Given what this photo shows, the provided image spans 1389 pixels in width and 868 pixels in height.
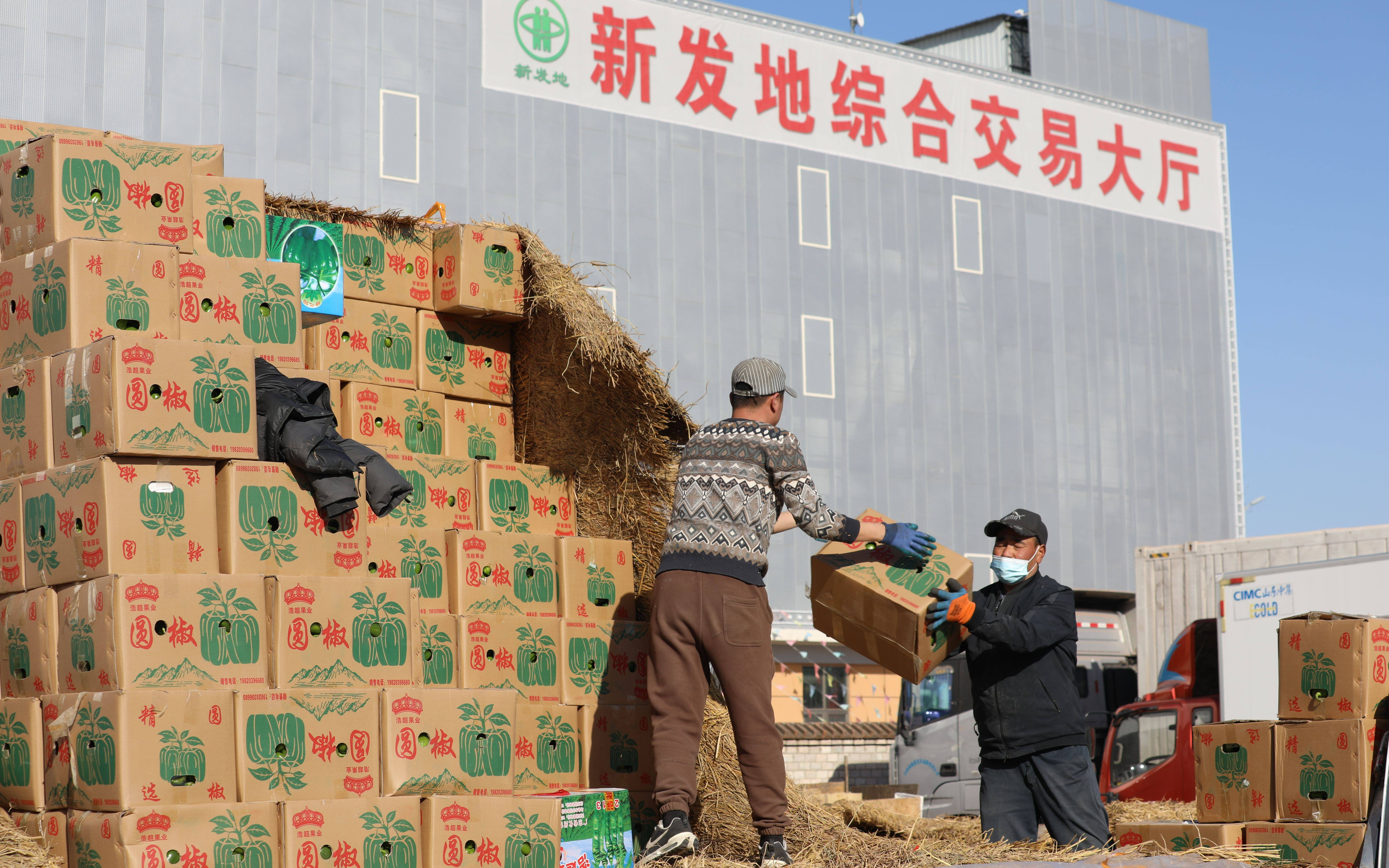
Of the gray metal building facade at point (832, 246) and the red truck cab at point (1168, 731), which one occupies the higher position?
the gray metal building facade at point (832, 246)

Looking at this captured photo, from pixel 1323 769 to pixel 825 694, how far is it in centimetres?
1625

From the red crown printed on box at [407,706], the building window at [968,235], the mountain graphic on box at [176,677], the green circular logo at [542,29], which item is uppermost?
the green circular logo at [542,29]

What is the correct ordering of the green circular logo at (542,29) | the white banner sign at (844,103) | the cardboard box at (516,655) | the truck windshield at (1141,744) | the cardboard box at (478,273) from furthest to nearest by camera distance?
the white banner sign at (844,103), the green circular logo at (542,29), the truck windshield at (1141,744), the cardboard box at (478,273), the cardboard box at (516,655)

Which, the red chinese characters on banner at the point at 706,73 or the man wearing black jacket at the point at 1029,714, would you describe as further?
the red chinese characters on banner at the point at 706,73

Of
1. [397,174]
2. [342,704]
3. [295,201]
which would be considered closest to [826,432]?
[397,174]

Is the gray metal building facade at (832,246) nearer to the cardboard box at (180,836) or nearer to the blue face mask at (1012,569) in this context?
the blue face mask at (1012,569)

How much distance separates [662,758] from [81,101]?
13600 millimetres

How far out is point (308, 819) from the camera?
4531 millimetres

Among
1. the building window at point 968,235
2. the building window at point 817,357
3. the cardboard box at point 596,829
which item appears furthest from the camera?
the building window at point 968,235

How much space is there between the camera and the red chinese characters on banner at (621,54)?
64.0 feet

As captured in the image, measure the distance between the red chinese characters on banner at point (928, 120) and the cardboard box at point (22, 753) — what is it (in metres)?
19.0

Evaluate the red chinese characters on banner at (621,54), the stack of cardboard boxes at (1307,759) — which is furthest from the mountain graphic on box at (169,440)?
the red chinese characters on banner at (621,54)

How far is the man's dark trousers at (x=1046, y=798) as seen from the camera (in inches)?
228

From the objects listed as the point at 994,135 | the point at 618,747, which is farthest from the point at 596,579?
the point at 994,135
